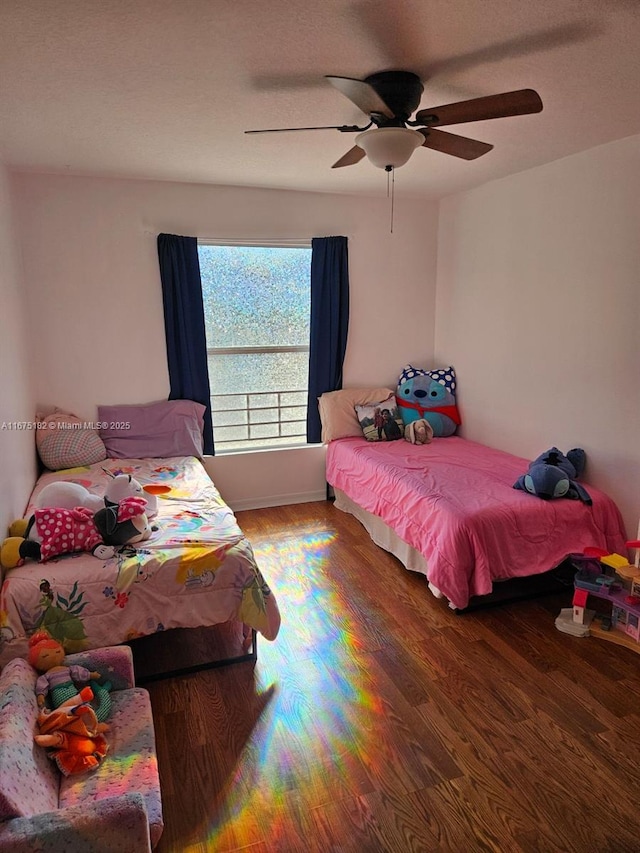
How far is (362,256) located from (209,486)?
2292 millimetres

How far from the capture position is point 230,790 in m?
A: 1.80

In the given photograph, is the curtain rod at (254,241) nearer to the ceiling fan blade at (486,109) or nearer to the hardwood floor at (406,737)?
the ceiling fan blade at (486,109)

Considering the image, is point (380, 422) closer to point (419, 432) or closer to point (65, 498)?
point (419, 432)

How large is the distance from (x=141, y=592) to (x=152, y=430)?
1.84 meters

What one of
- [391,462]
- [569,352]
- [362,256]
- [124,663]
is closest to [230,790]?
[124,663]

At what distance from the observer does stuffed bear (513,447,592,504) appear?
116 inches

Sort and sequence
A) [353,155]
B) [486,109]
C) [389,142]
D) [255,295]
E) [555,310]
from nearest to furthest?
[486,109], [389,142], [353,155], [555,310], [255,295]

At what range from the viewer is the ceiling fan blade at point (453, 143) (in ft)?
7.27

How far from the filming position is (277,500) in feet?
14.6

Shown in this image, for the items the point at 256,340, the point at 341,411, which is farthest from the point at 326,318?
the point at 341,411

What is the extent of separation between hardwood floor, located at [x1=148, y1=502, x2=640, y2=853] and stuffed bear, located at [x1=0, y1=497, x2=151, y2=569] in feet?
2.15

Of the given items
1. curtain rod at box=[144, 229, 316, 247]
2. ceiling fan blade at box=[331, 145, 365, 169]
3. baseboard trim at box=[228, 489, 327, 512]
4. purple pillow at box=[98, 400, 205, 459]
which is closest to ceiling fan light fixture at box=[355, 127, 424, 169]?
ceiling fan blade at box=[331, 145, 365, 169]

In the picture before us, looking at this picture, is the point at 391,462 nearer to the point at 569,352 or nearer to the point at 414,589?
the point at 414,589

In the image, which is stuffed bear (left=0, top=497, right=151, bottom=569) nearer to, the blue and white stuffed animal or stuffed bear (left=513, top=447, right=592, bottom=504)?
stuffed bear (left=513, top=447, right=592, bottom=504)
